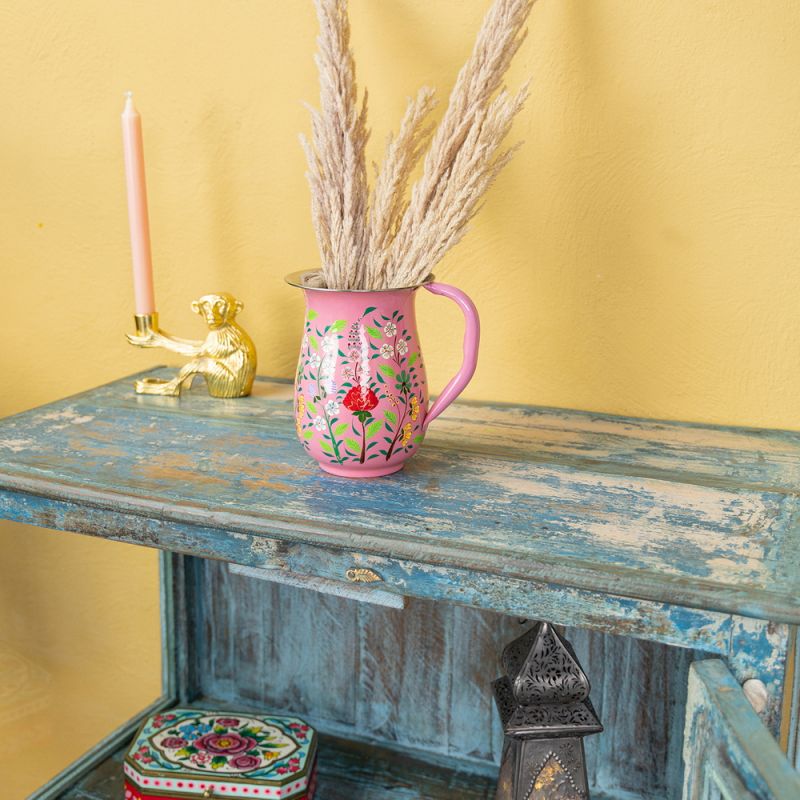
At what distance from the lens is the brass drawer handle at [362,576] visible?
2.10 feet

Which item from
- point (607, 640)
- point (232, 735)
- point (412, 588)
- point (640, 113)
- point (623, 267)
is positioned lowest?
point (232, 735)

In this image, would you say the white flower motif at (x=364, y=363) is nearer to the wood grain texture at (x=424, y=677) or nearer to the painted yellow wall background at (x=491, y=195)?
the painted yellow wall background at (x=491, y=195)

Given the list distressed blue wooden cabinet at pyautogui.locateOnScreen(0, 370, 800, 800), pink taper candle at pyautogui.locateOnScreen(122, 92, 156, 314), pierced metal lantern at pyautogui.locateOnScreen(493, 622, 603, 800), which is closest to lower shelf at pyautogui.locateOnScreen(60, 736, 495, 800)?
distressed blue wooden cabinet at pyautogui.locateOnScreen(0, 370, 800, 800)

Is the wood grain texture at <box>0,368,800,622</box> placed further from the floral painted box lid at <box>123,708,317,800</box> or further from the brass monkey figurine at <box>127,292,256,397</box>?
the floral painted box lid at <box>123,708,317,800</box>

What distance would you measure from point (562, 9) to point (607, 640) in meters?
0.64

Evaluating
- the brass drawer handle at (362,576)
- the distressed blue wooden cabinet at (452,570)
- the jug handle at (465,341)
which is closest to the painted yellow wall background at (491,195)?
the distressed blue wooden cabinet at (452,570)

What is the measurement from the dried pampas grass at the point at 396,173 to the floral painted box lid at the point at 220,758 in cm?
52

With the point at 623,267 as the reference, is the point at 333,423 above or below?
below

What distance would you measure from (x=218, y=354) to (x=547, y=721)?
49cm

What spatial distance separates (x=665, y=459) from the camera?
0.79 m

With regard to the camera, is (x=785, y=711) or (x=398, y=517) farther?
(x=785, y=711)

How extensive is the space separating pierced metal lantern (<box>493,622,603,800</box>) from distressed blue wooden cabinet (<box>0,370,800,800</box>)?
0.29 ft

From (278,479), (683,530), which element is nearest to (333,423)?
(278,479)

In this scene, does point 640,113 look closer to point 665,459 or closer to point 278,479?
point 665,459
